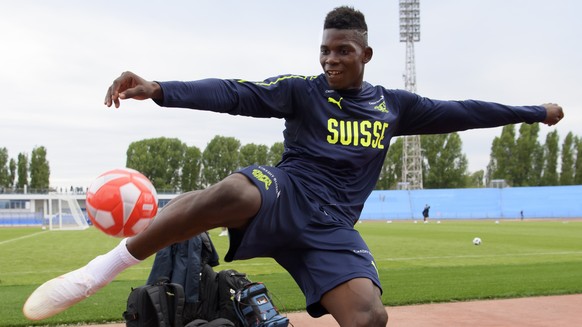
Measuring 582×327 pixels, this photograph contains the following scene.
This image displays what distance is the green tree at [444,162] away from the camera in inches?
3302

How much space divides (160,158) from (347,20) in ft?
270

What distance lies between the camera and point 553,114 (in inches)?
183

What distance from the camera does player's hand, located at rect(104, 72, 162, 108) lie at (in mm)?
3109

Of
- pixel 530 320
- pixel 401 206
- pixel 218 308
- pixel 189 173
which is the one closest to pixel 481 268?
pixel 530 320

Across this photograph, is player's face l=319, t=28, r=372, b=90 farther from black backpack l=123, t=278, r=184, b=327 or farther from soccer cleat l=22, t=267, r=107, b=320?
black backpack l=123, t=278, r=184, b=327

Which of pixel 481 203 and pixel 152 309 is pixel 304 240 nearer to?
pixel 152 309

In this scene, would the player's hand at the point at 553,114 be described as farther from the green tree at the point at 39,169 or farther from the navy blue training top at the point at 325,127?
the green tree at the point at 39,169

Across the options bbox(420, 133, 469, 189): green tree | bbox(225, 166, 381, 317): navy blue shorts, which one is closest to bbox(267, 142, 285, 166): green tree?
bbox(420, 133, 469, 189): green tree

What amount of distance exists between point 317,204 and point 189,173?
83.5 metres

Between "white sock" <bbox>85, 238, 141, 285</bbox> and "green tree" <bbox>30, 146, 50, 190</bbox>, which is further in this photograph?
"green tree" <bbox>30, 146, 50, 190</bbox>

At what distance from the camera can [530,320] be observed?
771 centimetres

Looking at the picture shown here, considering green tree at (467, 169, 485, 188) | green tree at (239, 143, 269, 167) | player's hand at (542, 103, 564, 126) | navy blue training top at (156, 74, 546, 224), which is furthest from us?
green tree at (467, 169, 485, 188)

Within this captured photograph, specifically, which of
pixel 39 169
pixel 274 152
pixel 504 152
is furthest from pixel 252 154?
pixel 504 152

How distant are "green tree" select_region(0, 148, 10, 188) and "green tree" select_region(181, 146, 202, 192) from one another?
28.1m
